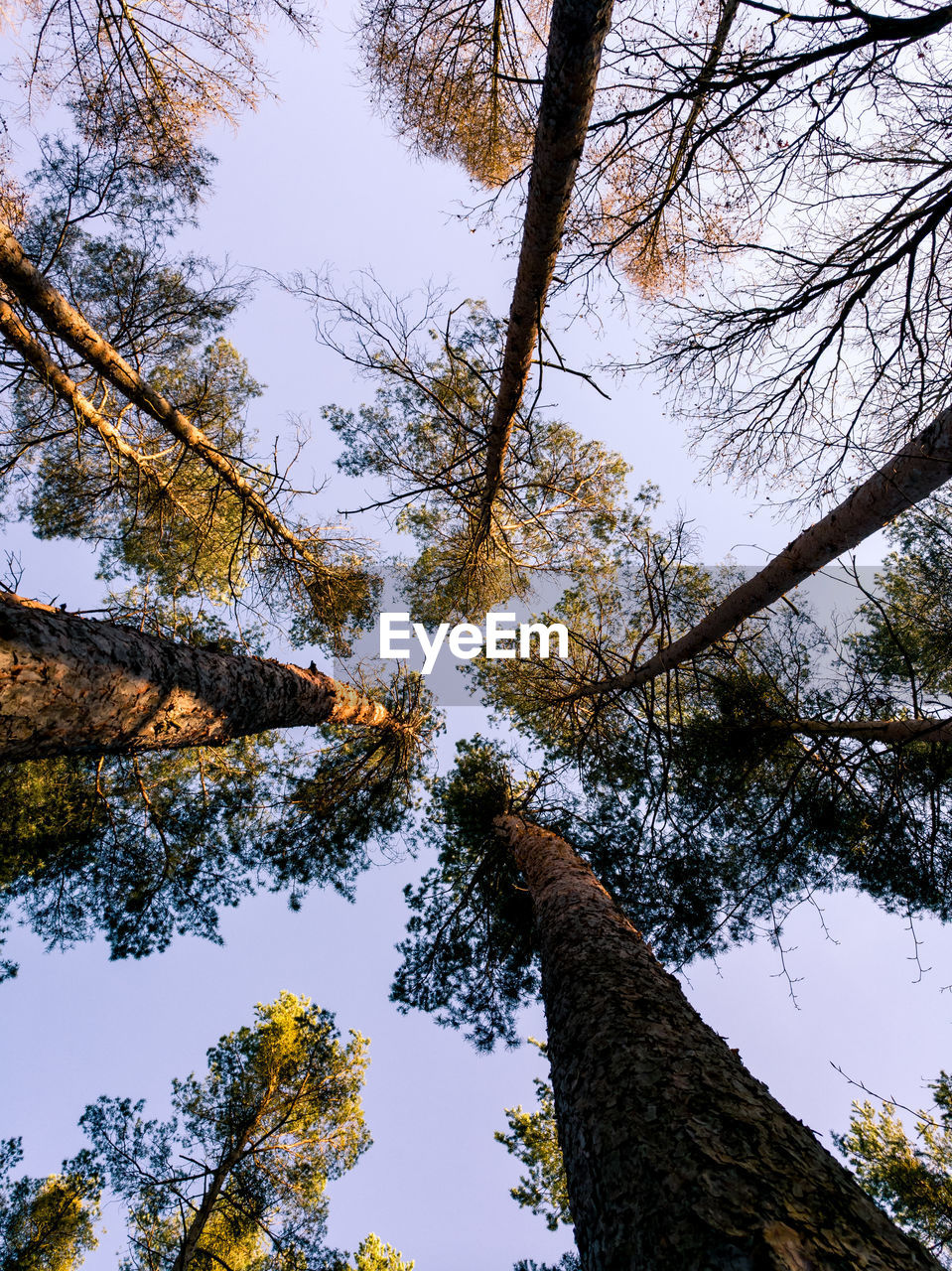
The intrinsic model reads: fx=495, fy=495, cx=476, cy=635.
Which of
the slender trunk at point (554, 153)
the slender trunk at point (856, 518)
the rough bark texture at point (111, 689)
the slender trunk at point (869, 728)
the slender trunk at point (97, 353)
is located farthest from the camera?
the slender trunk at point (869, 728)

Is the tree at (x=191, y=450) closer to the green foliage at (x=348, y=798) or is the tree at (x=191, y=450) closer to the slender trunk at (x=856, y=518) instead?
the green foliage at (x=348, y=798)

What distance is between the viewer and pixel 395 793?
19.7ft

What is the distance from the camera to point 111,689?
226 centimetres

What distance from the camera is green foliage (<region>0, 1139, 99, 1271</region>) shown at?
17.1ft

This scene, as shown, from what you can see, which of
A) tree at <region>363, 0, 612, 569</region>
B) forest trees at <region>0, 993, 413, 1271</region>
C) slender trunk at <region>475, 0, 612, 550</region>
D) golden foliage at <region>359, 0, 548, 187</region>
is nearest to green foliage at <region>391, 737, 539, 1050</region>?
forest trees at <region>0, 993, 413, 1271</region>

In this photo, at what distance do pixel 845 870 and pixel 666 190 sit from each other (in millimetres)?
5374

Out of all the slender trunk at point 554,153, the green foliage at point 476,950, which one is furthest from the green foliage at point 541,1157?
the slender trunk at point 554,153

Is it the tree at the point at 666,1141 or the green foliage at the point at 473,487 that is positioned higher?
the green foliage at the point at 473,487

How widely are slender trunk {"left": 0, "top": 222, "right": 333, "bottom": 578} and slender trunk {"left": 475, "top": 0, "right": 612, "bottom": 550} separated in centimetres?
281

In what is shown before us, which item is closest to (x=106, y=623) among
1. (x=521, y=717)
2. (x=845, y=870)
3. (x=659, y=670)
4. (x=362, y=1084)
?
(x=659, y=670)

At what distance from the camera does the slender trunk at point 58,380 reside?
3.05 metres

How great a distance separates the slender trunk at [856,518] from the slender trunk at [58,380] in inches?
170

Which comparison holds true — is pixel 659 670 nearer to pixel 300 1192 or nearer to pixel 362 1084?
pixel 362 1084

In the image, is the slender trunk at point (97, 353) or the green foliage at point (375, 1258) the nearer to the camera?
the slender trunk at point (97, 353)
